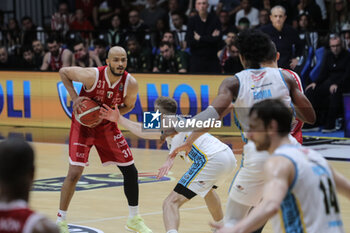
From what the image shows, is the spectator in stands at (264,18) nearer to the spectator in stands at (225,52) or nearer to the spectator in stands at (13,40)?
the spectator in stands at (225,52)

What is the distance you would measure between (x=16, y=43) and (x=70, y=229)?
1239 cm

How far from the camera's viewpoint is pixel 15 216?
11.5ft

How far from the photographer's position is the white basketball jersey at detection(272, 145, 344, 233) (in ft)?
14.0

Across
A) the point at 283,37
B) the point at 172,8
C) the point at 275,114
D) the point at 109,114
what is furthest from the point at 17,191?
the point at 172,8

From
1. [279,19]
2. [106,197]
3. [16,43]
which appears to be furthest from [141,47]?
[106,197]

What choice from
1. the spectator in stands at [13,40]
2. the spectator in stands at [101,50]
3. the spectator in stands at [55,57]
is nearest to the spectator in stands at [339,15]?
the spectator in stands at [101,50]

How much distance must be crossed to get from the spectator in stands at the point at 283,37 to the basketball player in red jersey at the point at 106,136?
4359mm

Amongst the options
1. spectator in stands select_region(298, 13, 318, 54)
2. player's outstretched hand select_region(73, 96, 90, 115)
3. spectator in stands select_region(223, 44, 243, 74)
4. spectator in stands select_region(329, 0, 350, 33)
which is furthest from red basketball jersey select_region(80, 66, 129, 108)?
spectator in stands select_region(329, 0, 350, 33)

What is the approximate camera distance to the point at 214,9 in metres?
17.8

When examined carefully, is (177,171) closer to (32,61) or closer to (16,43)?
(32,61)

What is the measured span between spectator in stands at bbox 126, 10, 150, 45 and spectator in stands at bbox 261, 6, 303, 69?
188 inches

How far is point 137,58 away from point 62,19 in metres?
3.94

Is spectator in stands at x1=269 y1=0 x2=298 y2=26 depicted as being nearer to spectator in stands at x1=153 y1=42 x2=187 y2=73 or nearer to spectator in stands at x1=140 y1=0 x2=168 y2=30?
spectator in stands at x1=153 y1=42 x2=187 y2=73

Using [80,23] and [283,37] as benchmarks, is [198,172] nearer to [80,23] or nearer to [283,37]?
[283,37]
